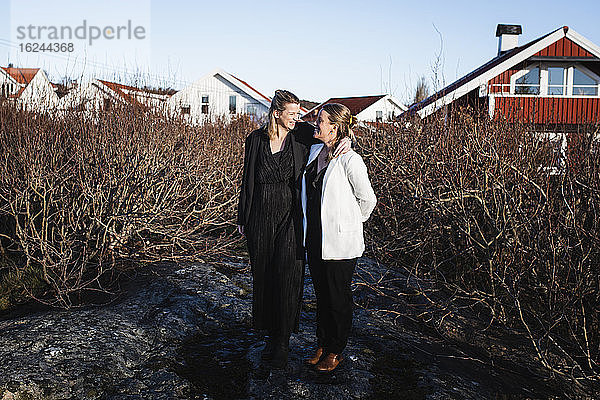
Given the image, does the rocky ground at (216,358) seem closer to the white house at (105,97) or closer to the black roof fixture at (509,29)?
the white house at (105,97)

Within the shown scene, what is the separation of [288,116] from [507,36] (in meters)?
23.3

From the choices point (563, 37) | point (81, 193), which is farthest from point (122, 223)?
point (563, 37)

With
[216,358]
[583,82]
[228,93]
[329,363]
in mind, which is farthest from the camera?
[228,93]

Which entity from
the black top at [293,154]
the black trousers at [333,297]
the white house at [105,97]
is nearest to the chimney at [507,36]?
the white house at [105,97]

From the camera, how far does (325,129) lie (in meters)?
3.57

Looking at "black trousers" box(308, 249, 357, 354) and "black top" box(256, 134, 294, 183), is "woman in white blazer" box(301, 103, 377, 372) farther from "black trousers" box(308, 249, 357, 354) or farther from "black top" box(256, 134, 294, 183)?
"black top" box(256, 134, 294, 183)

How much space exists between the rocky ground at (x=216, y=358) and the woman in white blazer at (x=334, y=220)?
393 mm

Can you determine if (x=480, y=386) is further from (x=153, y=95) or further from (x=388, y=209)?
(x=153, y=95)

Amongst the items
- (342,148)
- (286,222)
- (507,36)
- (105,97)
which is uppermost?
(507,36)

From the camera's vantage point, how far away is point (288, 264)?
12.4ft

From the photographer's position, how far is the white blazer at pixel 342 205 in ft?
11.5

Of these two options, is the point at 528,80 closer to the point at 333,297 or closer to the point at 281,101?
the point at 281,101

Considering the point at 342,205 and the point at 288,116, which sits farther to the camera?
the point at 288,116

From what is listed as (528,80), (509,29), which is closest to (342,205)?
(528,80)
